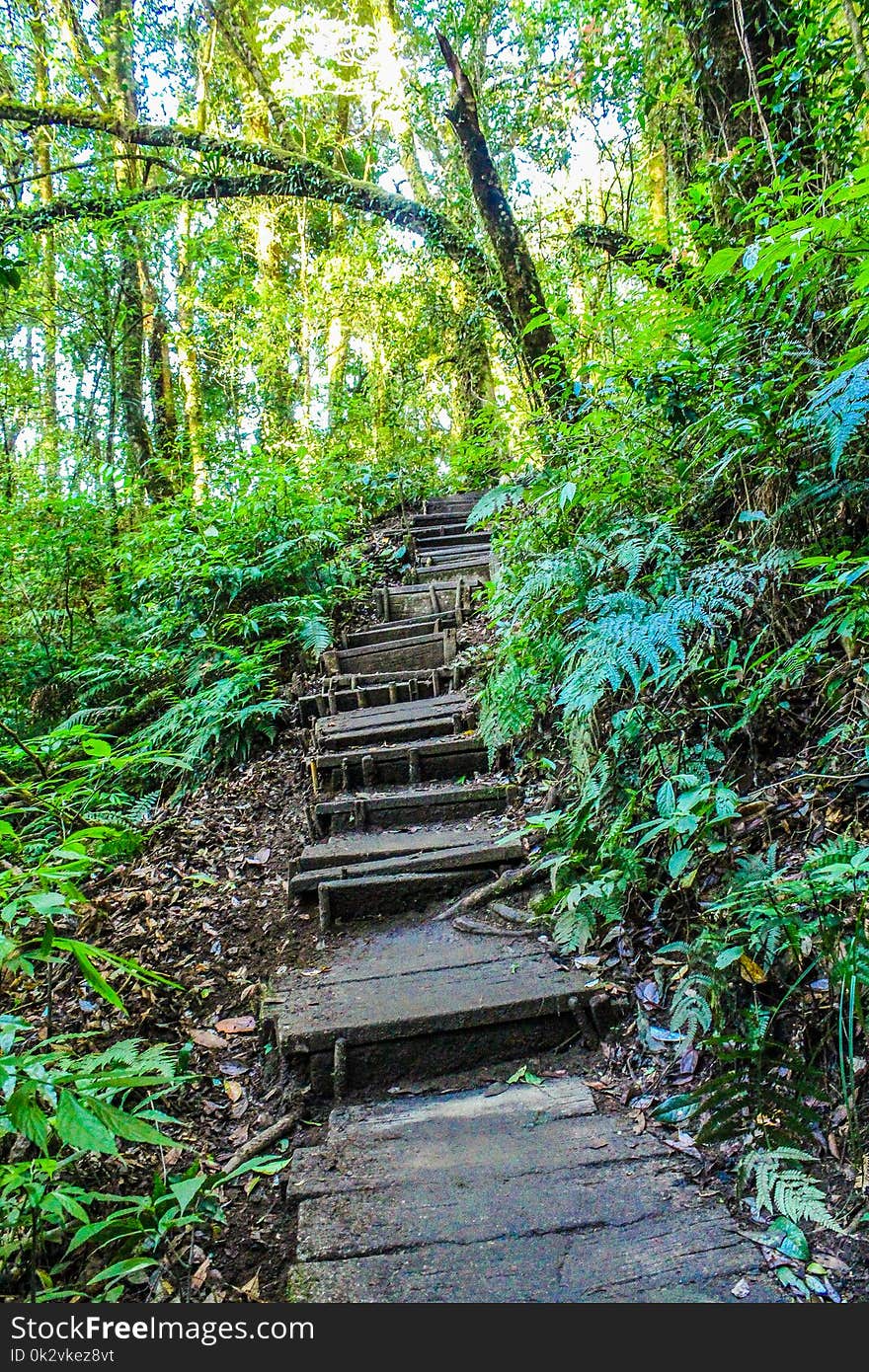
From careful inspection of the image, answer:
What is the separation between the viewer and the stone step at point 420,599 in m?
7.37

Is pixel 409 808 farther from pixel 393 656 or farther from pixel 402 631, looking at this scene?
pixel 402 631

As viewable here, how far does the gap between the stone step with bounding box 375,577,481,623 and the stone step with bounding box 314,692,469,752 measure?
6.37 ft

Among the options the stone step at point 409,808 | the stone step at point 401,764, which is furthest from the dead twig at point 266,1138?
the stone step at point 401,764

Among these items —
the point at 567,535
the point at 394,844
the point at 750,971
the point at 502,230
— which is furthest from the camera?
the point at 502,230

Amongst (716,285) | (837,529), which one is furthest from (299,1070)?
(716,285)

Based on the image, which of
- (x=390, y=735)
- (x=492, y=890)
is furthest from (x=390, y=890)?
(x=390, y=735)

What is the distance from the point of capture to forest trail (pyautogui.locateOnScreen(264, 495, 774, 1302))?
1.86 metres

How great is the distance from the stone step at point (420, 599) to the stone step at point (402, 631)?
0.33 metres

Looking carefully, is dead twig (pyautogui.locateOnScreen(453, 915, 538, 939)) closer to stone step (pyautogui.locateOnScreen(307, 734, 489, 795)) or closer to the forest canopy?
the forest canopy

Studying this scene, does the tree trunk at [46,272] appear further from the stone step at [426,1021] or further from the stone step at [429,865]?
the stone step at [426,1021]

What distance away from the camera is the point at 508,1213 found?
204 centimetres

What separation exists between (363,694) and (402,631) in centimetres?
113

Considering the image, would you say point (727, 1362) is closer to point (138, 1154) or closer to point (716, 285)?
point (138, 1154)

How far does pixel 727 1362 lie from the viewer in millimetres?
1558
